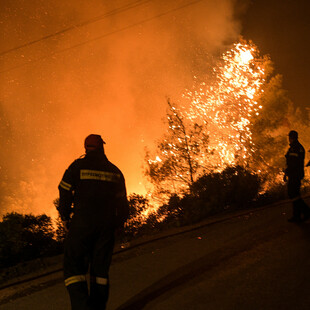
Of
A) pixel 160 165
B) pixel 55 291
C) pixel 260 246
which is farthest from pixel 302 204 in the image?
pixel 160 165

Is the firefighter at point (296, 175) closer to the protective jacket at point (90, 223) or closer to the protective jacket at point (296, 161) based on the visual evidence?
the protective jacket at point (296, 161)

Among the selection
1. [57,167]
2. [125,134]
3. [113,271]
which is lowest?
[113,271]

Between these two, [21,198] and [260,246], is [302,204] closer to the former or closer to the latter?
[260,246]

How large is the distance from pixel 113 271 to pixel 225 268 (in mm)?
1526

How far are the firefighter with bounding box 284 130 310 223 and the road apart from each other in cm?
30

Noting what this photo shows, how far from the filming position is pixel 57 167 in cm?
8544

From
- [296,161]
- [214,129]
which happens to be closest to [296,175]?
[296,161]

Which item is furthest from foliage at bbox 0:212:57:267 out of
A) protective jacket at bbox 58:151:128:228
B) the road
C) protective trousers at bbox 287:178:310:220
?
protective trousers at bbox 287:178:310:220

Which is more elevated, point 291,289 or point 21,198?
point 21,198

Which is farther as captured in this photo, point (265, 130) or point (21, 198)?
point (21, 198)

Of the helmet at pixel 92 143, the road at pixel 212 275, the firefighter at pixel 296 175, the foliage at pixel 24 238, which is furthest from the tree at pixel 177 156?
the helmet at pixel 92 143

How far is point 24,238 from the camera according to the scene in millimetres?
6992

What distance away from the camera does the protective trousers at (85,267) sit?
313cm

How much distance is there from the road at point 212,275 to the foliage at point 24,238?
1.80m
